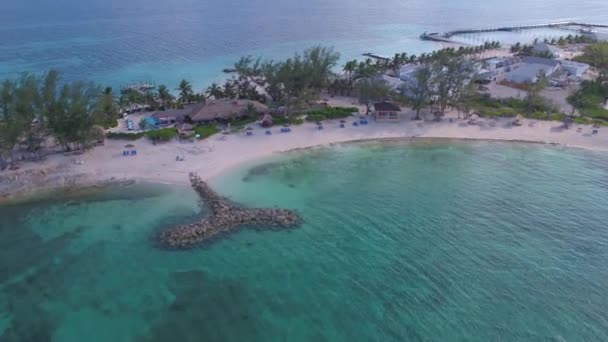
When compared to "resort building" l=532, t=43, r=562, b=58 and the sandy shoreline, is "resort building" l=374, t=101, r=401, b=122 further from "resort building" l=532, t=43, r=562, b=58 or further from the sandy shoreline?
"resort building" l=532, t=43, r=562, b=58

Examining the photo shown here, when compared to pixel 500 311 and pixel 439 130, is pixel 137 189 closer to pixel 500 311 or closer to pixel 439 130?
pixel 500 311

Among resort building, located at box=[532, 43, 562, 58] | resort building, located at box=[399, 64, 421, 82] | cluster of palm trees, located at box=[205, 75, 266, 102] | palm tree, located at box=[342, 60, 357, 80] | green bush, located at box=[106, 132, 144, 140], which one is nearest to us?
green bush, located at box=[106, 132, 144, 140]

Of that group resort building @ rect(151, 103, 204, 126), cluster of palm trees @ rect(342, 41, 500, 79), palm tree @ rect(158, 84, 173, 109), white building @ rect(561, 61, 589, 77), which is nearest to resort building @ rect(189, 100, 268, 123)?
resort building @ rect(151, 103, 204, 126)

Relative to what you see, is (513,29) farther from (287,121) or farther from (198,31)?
(287,121)

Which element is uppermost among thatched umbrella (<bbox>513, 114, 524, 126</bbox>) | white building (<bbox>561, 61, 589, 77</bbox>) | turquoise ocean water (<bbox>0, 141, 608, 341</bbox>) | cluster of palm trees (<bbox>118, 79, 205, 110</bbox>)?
white building (<bbox>561, 61, 589, 77</bbox>)

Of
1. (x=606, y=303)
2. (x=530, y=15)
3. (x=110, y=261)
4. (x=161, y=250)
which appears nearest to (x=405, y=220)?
(x=606, y=303)

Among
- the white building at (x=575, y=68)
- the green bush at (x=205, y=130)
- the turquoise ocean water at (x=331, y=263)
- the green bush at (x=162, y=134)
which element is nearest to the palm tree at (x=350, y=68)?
the green bush at (x=205, y=130)

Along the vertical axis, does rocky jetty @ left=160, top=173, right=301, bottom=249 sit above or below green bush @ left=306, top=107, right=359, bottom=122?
below
